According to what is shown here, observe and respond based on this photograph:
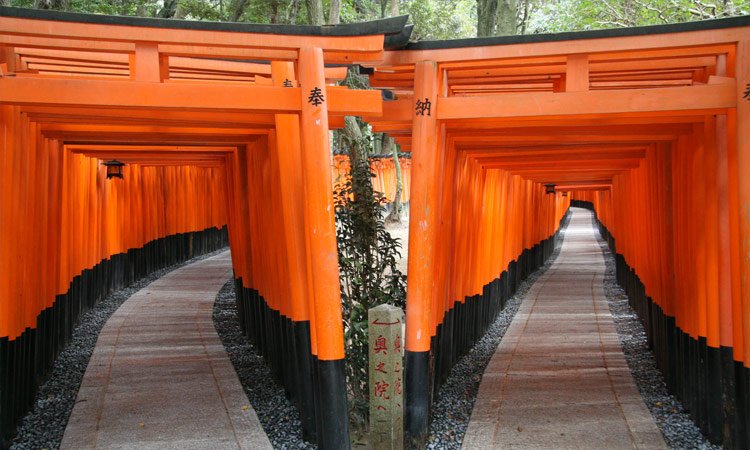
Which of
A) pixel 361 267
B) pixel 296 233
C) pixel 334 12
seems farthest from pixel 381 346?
pixel 334 12

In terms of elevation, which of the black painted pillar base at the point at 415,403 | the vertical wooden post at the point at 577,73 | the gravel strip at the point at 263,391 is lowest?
the gravel strip at the point at 263,391

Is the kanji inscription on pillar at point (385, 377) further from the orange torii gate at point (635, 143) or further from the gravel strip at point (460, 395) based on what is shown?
the gravel strip at point (460, 395)

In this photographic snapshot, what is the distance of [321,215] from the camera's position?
5809 mm

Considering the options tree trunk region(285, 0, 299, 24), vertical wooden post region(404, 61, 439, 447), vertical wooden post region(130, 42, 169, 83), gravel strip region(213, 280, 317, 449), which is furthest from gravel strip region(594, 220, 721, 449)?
tree trunk region(285, 0, 299, 24)

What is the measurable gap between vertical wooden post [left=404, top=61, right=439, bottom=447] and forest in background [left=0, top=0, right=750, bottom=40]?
4208mm

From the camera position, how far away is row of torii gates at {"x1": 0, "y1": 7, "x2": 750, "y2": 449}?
5656 millimetres

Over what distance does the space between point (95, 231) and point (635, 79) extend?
10.1 m

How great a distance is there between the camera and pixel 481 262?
477 inches

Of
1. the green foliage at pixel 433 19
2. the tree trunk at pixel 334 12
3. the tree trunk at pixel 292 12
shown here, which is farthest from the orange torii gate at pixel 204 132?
the green foliage at pixel 433 19

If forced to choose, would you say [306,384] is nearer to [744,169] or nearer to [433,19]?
[744,169]

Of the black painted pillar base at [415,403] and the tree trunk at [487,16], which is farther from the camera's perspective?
the tree trunk at [487,16]

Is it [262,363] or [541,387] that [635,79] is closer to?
[541,387]

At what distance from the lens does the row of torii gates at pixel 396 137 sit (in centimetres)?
566

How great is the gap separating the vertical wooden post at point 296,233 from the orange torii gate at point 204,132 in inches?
0.5
